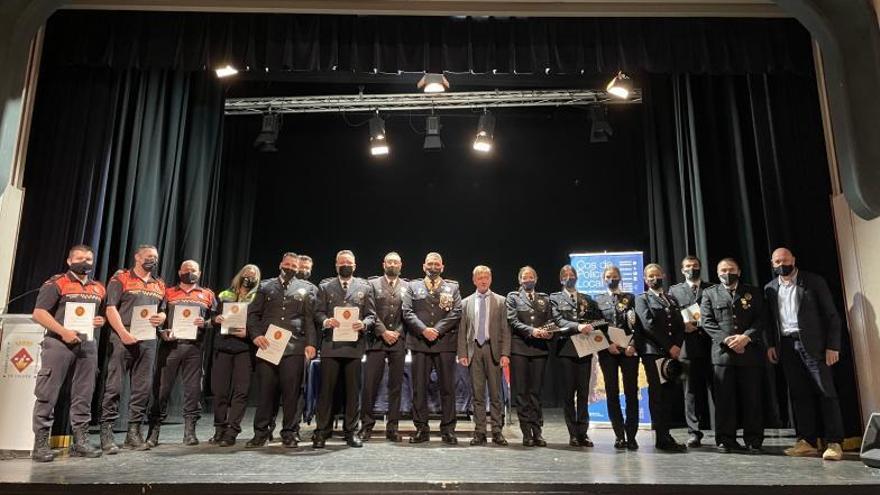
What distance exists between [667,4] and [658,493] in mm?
4634

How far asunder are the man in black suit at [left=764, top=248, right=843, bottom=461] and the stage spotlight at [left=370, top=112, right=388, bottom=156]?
580 centimetres

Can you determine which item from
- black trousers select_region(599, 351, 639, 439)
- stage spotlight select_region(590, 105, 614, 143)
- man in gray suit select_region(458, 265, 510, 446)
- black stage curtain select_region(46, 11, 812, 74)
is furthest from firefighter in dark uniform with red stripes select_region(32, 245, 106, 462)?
stage spotlight select_region(590, 105, 614, 143)

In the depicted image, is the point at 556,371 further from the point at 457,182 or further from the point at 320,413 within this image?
the point at 320,413

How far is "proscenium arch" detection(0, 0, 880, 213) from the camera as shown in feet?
9.62

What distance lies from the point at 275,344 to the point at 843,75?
439cm

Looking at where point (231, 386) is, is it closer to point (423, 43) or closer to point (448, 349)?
point (448, 349)

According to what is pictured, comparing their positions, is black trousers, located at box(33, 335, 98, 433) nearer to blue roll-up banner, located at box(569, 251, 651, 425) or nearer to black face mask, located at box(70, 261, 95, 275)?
black face mask, located at box(70, 261, 95, 275)

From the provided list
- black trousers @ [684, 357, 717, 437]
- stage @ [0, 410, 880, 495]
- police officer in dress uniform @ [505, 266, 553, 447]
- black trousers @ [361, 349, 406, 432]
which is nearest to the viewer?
stage @ [0, 410, 880, 495]

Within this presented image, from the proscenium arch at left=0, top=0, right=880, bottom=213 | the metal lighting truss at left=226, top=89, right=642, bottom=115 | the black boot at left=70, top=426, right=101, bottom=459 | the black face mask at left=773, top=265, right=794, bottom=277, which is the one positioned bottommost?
the black boot at left=70, top=426, right=101, bottom=459

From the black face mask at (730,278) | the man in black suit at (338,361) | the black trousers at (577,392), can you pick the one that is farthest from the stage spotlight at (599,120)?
the man in black suit at (338,361)

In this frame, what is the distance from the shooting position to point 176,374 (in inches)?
Answer: 204

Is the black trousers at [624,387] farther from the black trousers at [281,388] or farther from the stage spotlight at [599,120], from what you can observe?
the stage spotlight at [599,120]

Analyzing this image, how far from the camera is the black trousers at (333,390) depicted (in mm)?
5023

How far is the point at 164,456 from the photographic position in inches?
176
